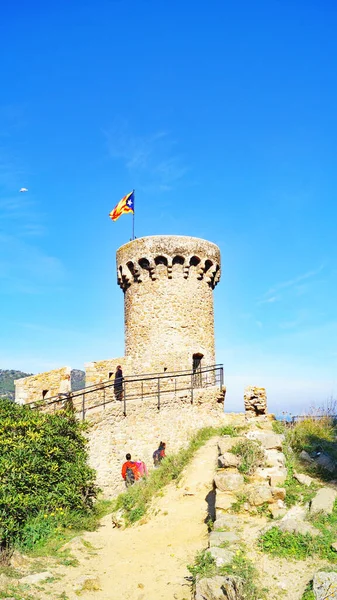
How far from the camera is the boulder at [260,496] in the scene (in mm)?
8594

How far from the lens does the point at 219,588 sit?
240 inches

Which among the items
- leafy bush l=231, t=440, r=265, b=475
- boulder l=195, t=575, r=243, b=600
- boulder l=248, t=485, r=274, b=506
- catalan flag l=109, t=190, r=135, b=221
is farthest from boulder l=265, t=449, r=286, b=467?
catalan flag l=109, t=190, r=135, b=221

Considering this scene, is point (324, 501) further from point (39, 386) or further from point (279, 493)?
point (39, 386)

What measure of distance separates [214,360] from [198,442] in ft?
19.2

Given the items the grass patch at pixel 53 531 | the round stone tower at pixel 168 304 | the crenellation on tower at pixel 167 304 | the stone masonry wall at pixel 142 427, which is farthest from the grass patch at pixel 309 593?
the round stone tower at pixel 168 304

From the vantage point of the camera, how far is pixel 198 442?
14.4 metres

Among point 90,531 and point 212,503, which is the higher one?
point 212,503

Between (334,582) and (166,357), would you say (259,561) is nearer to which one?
(334,582)

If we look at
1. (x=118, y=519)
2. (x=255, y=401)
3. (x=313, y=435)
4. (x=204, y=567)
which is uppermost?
(x=255, y=401)

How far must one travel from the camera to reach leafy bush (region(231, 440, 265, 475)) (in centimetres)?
962

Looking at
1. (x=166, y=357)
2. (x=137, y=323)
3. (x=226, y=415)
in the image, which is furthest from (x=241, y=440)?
(x=137, y=323)

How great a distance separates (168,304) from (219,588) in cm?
1332

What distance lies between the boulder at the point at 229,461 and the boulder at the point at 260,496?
1044mm

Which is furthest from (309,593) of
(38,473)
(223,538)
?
(38,473)
